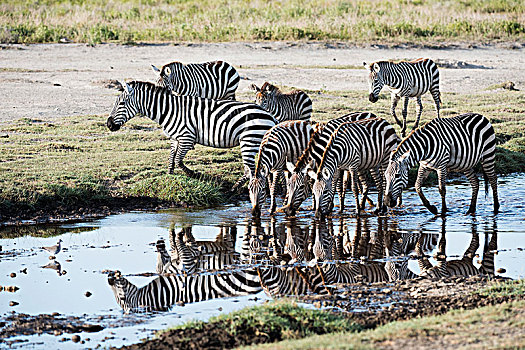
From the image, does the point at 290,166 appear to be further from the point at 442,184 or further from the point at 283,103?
the point at 283,103

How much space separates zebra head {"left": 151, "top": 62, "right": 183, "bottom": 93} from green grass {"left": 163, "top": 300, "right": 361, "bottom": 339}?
29.6ft

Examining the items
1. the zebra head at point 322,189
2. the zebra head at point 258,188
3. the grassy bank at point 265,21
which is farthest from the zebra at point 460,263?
the grassy bank at point 265,21

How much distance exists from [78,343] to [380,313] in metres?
2.59

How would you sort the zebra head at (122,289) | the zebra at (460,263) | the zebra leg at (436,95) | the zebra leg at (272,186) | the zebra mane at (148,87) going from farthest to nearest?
the zebra leg at (436,95) → the zebra mane at (148,87) → the zebra leg at (272,186) → the zebra at (460,263) → the zebra head at (122,289)

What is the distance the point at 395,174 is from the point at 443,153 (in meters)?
0.76

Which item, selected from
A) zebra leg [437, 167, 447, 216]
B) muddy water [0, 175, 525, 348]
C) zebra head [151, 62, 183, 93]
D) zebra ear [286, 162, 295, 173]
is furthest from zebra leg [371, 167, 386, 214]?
zebra head [151, 62, 183, 93]

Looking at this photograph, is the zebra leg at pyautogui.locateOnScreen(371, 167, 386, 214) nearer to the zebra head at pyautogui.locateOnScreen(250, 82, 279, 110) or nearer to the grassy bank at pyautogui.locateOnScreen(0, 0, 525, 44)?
the zebra head at pyautogui.locateOnScreen(250, 82, 279, 110)

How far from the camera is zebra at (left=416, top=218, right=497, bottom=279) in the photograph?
8367mm

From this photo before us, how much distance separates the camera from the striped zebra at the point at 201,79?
49.9 feet

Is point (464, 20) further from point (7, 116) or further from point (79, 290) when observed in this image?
point (79, 290)

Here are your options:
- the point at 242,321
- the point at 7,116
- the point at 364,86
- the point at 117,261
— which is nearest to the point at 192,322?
the point at 242,321

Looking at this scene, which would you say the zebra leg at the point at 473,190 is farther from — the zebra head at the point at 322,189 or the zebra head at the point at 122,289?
the zebra head at the point at 122,289

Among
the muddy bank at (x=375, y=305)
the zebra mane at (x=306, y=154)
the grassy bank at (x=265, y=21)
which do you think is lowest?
the muddy bank at (x=375, y=305)

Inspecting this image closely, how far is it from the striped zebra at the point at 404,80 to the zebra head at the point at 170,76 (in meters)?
4.72
